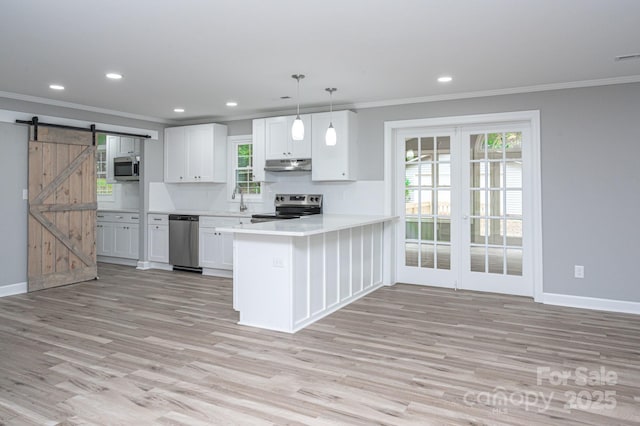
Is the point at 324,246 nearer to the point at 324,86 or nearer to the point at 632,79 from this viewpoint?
the point at 324,86

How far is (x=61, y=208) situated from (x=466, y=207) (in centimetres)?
515

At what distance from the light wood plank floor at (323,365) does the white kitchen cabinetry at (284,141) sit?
2.25 meters

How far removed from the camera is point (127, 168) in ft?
24.6

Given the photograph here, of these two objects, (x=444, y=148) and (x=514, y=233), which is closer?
(x=514, y=233)

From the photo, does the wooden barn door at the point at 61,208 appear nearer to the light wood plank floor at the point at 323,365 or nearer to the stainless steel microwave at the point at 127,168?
the light wood plank floor at the point at 323,365

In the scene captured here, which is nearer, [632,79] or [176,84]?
[632,79]

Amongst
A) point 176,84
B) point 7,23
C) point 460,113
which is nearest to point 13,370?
point 7,23

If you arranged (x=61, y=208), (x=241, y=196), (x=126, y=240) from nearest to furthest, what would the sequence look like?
(x=61, y=208), (x=241, y=196), (x=126, y=240)

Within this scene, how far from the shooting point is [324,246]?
4262 millimetres

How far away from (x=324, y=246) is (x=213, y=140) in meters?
3.30

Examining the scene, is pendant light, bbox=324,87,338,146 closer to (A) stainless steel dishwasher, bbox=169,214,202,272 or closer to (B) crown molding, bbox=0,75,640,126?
(B) crown molding, bbox=0,75,640,126

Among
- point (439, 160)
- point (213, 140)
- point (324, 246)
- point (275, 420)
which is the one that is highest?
point (213, 140)

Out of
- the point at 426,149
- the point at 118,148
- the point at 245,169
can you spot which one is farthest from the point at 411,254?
the point at 118,148

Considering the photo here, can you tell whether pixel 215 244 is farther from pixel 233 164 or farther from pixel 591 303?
pixel 591 303
